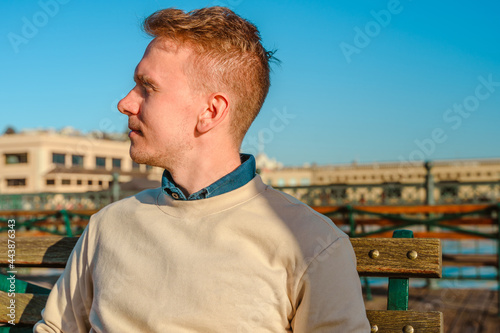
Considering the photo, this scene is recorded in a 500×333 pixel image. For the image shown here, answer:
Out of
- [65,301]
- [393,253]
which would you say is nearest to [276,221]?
[393,253]

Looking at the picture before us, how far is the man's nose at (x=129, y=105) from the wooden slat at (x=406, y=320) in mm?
1053

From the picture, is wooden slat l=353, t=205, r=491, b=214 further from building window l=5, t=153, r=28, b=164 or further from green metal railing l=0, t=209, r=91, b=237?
building window l=5, t=153, r=28, b=164

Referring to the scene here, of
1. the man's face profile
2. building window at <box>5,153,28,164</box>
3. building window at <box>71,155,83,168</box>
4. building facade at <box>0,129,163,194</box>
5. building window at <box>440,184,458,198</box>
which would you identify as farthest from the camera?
building window at <box>71,155,83,168</box>

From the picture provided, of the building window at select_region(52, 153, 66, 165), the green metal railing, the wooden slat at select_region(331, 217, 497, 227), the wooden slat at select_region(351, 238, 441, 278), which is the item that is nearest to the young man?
the wooden slat at select_region(351, 238, 441, 278)

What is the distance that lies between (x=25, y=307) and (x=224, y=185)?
1.07m

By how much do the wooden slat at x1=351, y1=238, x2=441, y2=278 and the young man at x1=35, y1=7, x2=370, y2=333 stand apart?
252 millimetres

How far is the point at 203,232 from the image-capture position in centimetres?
164

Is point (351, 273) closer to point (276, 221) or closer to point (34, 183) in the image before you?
point (276, 221)

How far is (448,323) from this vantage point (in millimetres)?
5980

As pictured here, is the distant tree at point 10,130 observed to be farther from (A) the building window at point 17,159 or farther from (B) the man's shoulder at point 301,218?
(B) the man's shoulder at point 301,218

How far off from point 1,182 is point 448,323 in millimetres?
84594

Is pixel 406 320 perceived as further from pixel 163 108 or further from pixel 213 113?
pixel 163 108

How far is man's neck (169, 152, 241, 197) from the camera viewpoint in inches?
71.0

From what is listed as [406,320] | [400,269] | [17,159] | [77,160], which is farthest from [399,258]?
[77,160]
